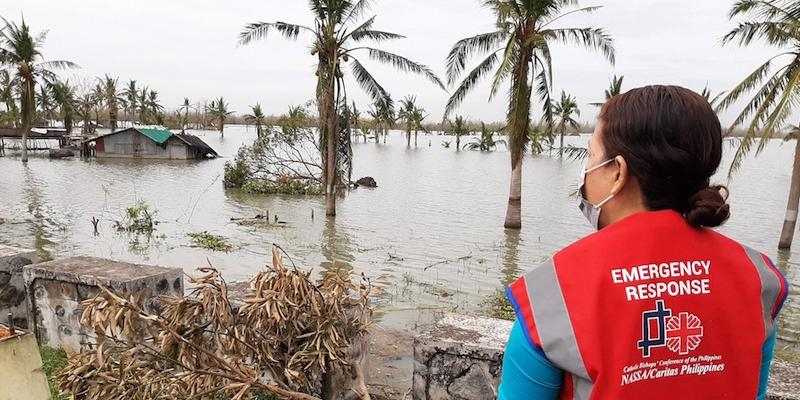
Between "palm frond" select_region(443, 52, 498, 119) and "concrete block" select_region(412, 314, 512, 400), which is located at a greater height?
"palm frond" select_region(443, 52, 498, 119)

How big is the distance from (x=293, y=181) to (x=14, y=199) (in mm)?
9467

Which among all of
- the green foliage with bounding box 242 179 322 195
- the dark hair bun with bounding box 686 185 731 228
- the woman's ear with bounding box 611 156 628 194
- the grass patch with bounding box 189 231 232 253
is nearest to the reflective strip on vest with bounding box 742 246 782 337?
the dark hair bun with bounding box 686 185 731 228

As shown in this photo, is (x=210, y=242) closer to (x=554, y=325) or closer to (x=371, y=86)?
(x=371, y=86)

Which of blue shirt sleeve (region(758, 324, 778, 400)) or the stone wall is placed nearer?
blue shirt sleeve (region(758, 324, 778, 400))

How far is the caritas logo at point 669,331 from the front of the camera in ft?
Answer: 3.58

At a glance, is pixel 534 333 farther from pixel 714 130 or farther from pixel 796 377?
pixel 796 377

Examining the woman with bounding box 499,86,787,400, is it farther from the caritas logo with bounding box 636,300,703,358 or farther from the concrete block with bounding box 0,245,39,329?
the concrete block with bounding box 0,245,39,329

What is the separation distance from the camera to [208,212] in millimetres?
17562

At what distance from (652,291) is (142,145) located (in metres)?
40.5

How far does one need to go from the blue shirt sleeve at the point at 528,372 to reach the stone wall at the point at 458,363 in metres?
1.87

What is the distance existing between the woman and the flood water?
3.30 metres

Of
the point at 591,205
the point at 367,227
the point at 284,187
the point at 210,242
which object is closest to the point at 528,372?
the point at 591,205

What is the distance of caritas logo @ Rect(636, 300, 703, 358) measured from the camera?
1090 millimetres

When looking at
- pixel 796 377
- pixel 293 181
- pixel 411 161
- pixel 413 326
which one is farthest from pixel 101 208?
pixel 411 161
